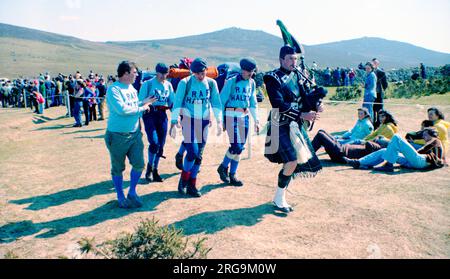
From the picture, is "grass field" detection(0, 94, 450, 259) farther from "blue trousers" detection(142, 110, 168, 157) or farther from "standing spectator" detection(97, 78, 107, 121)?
"standing spectator" detection(97, 78, 107, 121)

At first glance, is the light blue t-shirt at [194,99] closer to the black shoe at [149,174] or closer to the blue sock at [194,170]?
the blue sock at [194,170]

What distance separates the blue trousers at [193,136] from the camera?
18.9 feet

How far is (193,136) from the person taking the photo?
19.0 feet

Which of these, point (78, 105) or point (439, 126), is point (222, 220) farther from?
point (78, 105)

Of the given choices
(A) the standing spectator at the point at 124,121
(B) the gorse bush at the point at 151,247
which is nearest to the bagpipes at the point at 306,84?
(A) the standing spectator at the point at 124,121

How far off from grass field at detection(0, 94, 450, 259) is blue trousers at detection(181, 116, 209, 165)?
0.74 metres

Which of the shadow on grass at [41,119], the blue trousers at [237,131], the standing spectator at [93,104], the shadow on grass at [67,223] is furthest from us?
the shadow on grass at [41,119]

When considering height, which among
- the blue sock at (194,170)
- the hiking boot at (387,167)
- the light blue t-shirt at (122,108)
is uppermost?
the light blue t-shirt at (122,108)

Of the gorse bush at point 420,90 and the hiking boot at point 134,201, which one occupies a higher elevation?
the gorse bush at point 420,90

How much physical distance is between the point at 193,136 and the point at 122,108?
1301 mm

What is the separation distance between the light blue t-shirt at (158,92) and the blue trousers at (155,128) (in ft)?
0.63

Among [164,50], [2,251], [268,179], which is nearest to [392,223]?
[268,179]

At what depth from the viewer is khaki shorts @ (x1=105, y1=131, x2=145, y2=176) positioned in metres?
5.12
